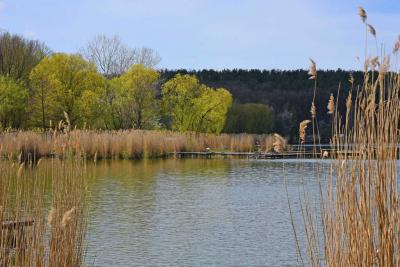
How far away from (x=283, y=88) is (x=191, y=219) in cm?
7085

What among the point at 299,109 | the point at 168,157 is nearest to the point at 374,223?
the point at 168,157

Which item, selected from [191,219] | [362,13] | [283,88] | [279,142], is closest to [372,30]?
[362,13]

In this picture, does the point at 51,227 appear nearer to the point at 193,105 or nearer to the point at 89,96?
the point at 89,96

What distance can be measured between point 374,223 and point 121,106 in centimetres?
2919

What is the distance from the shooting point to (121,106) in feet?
106

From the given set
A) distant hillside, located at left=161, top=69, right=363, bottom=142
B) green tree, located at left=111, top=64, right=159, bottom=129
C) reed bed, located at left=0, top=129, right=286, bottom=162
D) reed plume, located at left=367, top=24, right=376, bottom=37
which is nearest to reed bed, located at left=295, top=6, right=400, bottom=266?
reed plume, located at left=367, top=24, right=376, bottom=37

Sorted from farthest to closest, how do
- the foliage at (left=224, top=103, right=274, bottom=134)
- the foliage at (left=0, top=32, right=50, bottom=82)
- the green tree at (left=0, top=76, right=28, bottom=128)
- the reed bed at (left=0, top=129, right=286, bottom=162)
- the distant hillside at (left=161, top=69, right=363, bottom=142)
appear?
1. the distant hillside at (left=161, top=69, right=363, bottom=142)
2. the foliage at (left=224, top=103, right=274, bottom=134)
3. the foliage at (left=0, top=32, right=50, bottom=82)
4. the green tree at (left=0, top=76, right=28, bottom=128)
5. the reed bed at (left=0, top=129, right=286, bottom=162)

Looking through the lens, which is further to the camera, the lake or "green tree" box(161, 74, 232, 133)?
"green tree" box(161, 74, 232, 133)

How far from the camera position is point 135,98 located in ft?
106

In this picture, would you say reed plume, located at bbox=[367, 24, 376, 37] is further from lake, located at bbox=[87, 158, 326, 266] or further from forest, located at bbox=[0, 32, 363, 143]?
forest, located at bbox=[0, 32, 363, 143]

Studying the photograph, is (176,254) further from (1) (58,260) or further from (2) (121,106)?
(2) (121,106)

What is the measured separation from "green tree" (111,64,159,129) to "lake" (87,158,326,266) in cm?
1488

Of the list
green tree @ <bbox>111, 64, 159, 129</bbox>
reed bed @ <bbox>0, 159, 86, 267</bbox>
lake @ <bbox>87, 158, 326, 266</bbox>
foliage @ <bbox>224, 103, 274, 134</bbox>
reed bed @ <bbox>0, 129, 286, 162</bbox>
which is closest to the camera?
reed bed @ <bbox>0, 159, 86, 267</bbox>

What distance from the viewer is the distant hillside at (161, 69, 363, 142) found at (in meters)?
69.9
